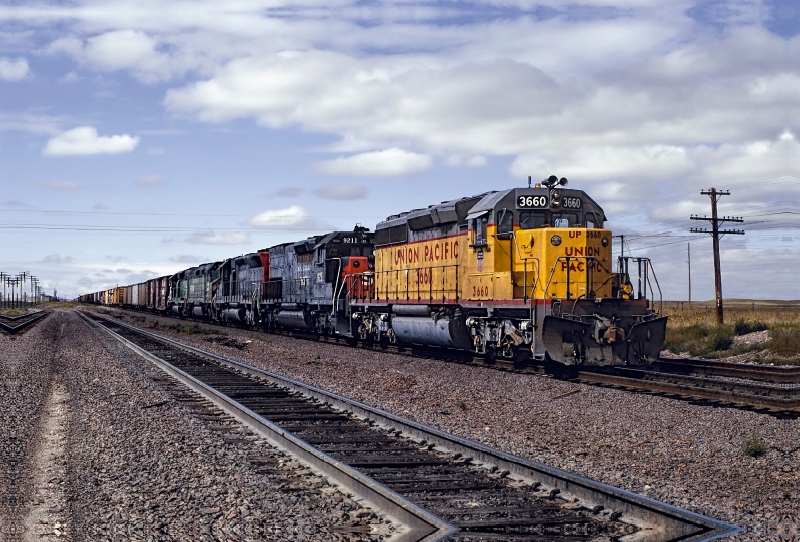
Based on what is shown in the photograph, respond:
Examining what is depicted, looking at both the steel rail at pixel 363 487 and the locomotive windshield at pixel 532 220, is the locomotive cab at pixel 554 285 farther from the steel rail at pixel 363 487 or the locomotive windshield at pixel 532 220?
the steel rail at pixel 363 487

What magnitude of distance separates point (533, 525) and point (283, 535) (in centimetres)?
158

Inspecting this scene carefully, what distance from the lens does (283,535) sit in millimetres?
5008

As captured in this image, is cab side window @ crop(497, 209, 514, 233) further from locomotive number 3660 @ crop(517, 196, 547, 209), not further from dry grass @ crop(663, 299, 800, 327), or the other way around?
dry grass @ crop(663, 299, 800, 327)

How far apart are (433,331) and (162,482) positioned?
42.4ft

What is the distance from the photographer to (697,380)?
13.6 m

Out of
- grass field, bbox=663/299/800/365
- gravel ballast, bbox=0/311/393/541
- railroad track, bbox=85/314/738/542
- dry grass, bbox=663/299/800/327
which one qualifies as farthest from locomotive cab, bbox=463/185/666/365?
dry grass, bbox=663/299/800/327

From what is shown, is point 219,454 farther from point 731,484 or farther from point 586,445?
point 731,484

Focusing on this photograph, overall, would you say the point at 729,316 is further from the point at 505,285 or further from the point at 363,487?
the point at 363,487

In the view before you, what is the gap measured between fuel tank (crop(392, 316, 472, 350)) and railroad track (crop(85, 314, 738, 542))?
27.9 feet

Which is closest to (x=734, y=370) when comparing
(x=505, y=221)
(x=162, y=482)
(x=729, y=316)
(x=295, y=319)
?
(x=505, y=221)

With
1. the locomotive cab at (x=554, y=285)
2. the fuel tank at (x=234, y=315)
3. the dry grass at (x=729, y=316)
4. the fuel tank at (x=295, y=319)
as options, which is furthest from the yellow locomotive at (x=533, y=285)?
the fuel tank at (x=234, y=315)

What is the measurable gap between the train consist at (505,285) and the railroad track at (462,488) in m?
6.57

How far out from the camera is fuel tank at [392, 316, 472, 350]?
1831 cm

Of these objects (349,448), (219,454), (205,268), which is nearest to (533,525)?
(349,448)
